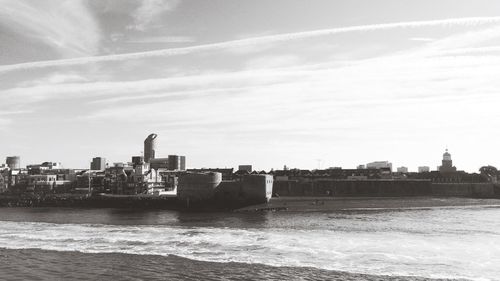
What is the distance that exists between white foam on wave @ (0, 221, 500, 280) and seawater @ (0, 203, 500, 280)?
80 mm

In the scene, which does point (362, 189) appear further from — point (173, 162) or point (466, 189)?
point (173, 162)

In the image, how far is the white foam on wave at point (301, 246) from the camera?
34.2 metres

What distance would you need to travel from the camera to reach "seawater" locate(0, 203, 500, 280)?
33.2 m

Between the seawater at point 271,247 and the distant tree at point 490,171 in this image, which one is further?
the distant tree at point 490,171

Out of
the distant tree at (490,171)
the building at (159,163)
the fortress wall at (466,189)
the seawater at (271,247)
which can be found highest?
the building at (159,163)

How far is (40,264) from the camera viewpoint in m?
36.5

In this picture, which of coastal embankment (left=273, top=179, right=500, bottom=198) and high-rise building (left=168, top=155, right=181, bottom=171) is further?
high-rise building (left=168, top=155, right=181, bottom=171)

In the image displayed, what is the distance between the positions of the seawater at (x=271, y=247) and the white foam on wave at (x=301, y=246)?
0.08m

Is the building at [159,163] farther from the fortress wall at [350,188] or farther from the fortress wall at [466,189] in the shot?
the fortress wall at [466,189]

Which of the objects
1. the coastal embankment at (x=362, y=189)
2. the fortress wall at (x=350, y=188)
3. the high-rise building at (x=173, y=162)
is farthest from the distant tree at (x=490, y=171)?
the high-rise building at (x=173, y=162)

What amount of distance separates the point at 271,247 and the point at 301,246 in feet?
9.73

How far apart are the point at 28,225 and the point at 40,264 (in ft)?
109

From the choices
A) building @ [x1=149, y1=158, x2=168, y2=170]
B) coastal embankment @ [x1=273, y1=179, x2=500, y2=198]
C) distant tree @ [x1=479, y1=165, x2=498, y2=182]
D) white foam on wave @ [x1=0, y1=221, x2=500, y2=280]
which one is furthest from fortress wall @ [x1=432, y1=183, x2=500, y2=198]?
building @ [x1=149, y1=158, x2=168, y2=170]

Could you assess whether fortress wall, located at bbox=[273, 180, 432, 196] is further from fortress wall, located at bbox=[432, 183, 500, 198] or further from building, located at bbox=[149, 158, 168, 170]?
building, located at bbox=[149, 158, 168, 170]
